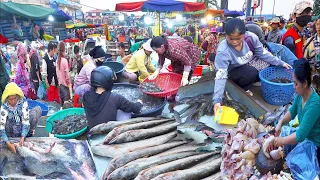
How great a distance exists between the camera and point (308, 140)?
6.60 feet

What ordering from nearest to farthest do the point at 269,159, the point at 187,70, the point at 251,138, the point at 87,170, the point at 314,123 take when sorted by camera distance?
the point at 314,123 < the point at 269,159 < the point at 251,138 < the point at 87,170 < the point at 187,70

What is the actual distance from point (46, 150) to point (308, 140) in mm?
2961

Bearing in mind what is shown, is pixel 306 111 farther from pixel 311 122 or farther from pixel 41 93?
pixel 41 93

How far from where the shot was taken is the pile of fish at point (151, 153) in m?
2.58

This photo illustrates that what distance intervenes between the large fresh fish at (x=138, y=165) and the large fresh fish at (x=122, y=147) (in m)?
0.31

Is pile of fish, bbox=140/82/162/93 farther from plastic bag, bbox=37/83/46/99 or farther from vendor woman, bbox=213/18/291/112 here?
plastic bag, bbox=37/83/46/99

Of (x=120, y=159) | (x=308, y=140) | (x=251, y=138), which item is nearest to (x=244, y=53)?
(x=251, y=138)

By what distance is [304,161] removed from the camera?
74.0 inches

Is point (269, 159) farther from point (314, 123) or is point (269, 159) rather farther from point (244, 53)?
point (244, 53)

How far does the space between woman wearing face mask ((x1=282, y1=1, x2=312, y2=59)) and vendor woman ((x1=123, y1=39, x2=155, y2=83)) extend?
115 inches

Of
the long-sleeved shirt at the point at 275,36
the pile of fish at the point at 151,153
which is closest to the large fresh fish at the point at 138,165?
the pile of fish at the point at 151,153

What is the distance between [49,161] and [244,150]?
2379mm

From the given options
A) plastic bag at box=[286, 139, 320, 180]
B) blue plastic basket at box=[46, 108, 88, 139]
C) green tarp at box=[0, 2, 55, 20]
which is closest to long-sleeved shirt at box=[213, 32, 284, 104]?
plastic bag at box=[286, 139, 320, 180]

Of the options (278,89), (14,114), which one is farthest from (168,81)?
(14,114)
